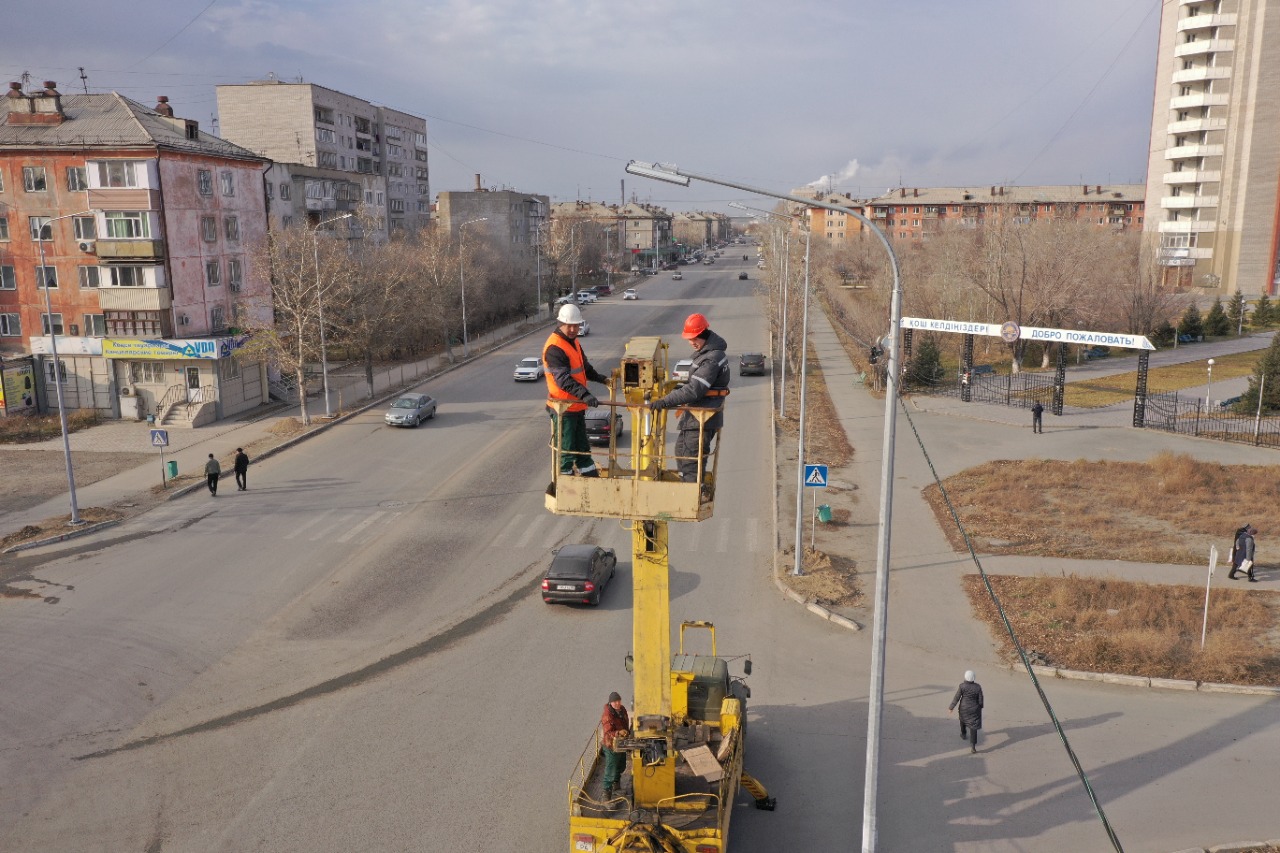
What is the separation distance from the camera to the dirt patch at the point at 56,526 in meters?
23.1

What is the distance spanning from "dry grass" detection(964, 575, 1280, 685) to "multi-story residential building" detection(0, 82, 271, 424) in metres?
Answer: 30.1

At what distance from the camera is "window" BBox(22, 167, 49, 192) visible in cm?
3656

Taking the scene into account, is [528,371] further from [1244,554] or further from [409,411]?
[1244,554]

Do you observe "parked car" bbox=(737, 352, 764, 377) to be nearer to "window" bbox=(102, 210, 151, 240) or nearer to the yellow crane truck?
"window" bbox=(102, 210, 151, 240)

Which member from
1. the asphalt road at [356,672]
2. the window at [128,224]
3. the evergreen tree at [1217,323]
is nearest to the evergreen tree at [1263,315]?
the evergreen tree at [1217,323]

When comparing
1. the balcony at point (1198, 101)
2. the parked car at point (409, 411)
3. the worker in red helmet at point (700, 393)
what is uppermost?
the balcony at point (1198, 101)

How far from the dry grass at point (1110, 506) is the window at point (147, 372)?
29018 millimetres

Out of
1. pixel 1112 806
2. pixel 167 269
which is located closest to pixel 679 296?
pixel 167 269

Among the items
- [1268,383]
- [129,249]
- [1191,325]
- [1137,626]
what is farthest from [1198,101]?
[129,249]

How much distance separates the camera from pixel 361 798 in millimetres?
12234

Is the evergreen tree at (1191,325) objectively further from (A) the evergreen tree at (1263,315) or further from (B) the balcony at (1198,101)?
(B) the balcony at (1198,101)

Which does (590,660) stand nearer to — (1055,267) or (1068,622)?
(1068,622)

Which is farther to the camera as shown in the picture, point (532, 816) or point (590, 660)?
point (590, 660)

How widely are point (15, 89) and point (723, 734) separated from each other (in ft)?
135
